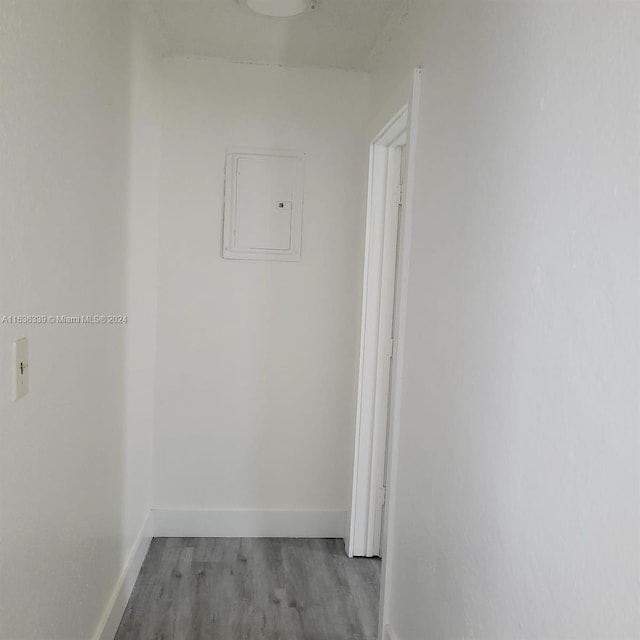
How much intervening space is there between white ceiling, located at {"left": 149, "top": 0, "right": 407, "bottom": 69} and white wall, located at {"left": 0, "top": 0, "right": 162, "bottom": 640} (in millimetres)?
245

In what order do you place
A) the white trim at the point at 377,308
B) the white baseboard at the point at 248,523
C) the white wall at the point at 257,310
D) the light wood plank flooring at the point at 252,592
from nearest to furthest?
1. the light wood plank flooring at the point at 252,592
2. the white trim at the point at 377,308
3. the white wall at the point at 257,310
4. the white baseboard at the point at 248,523

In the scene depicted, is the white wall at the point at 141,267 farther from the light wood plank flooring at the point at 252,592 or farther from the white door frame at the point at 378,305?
the white door frame at the point at 378,305

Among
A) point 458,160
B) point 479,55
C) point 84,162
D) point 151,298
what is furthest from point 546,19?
point 151,298

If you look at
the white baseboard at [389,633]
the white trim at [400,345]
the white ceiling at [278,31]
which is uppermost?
the white ceiling at [278,31]

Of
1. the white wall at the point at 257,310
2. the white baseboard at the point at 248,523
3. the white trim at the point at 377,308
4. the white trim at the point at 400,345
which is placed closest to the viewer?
the white trim at the point at 400,345

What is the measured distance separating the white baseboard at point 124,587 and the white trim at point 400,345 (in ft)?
3.04

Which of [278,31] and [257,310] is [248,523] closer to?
[257,310]

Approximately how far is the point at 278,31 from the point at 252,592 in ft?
7.54

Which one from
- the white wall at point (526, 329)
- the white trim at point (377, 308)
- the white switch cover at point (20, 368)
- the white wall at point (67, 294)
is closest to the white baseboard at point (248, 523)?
the white trim at point (377, 308)

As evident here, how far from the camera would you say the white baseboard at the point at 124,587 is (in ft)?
6.79

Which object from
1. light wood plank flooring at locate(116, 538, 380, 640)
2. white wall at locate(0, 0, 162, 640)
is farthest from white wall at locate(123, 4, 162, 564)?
light wood plank flooring at locate(116, 538, 380, 640)

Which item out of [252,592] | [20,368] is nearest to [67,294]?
[20,368]

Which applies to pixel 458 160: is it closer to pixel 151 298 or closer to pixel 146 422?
pixel 151 298

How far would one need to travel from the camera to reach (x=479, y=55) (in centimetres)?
150
